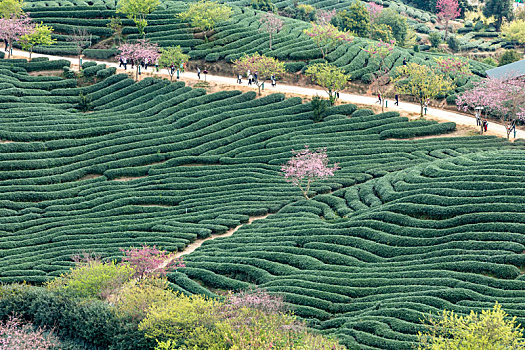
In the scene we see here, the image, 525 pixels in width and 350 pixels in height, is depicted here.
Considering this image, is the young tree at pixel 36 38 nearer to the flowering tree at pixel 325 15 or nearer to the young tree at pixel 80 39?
the young tree at pixel 80 39

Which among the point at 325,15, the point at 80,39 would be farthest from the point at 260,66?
the point at 325,15

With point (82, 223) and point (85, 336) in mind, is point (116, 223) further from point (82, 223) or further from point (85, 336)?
A: point (85, 336)

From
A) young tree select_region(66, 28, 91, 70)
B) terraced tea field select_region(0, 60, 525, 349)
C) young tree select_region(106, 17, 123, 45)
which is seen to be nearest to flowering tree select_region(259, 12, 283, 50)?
terraced tea field select_region(0, 60, 525, 349)

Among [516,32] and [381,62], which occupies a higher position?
[516,32]

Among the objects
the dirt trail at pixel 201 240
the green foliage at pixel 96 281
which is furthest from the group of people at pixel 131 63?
the green foliage at pixel 96 281

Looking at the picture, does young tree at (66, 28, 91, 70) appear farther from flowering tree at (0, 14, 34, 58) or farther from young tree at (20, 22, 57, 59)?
flowering tree at (0, 14, 34, 58)

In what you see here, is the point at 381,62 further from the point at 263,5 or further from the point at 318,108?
the point at 263,5
